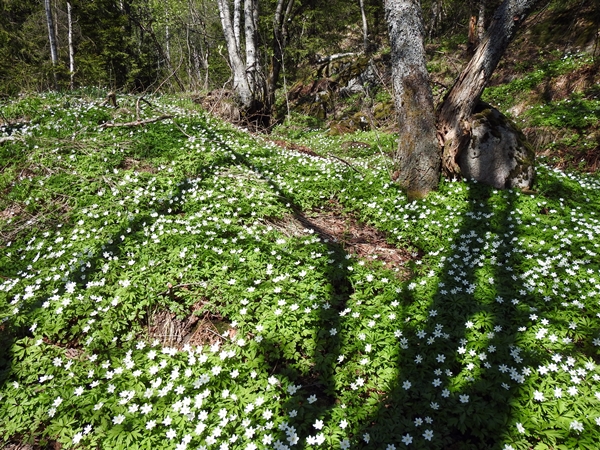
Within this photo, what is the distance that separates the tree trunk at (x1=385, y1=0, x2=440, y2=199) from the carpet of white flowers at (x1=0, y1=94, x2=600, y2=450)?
48cm

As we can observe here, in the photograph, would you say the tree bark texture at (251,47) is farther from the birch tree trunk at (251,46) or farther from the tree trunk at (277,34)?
the tree trunk at (277,34)

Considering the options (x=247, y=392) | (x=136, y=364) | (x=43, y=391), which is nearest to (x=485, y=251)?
(x=247, y=392)

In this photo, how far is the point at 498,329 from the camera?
11.5 ft

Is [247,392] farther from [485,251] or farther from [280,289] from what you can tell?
[485,251]

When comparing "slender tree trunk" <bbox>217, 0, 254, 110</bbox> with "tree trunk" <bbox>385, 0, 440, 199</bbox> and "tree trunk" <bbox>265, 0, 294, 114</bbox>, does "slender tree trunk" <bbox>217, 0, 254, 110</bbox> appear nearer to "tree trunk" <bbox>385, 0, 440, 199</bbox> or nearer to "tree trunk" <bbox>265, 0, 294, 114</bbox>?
"tree trunk" <bbox>265, 0, 294, 114</bbox>

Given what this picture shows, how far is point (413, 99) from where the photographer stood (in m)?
6.34

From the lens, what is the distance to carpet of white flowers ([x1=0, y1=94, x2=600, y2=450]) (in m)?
2.86

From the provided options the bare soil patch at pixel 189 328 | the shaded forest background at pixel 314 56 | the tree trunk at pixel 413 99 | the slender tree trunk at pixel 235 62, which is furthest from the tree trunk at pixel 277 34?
the bare soil patch at pixel 189 328

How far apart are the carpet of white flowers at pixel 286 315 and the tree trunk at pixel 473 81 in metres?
0.92

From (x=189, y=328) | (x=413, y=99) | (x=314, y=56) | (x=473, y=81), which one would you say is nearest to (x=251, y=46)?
(x=413, y=99)

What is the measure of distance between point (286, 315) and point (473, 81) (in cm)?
629

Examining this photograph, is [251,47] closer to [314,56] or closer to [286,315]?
[286,315]

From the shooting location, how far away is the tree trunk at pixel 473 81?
588 cm

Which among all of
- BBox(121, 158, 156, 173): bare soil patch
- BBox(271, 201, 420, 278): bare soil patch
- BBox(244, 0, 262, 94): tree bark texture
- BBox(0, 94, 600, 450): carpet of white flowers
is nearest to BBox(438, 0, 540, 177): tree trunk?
BBox(0, 94, 600, 450): carpet of white flowers
